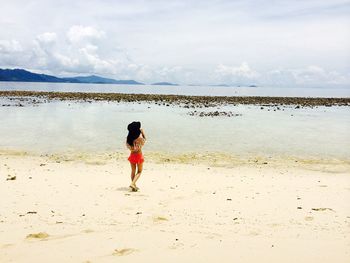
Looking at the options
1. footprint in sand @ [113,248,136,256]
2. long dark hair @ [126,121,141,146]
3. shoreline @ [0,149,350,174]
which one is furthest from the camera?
shoreline @ [0,149,350,174]

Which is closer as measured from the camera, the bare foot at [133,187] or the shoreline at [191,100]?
the bare foot at [133,187]

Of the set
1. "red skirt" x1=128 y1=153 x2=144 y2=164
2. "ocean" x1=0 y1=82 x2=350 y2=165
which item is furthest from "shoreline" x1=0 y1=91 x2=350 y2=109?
"red skirt" x1=128 y1=153 x2=144 y2=164

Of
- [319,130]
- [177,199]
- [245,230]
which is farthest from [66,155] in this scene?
[319,130]

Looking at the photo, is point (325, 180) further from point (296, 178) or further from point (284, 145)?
point (284, 145)

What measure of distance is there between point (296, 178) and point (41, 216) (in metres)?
8.82

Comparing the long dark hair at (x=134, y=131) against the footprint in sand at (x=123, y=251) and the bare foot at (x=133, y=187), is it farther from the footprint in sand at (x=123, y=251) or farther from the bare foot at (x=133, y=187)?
the footprint in sand at (x=123, y=251)

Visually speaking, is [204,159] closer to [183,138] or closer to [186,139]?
[186,139]

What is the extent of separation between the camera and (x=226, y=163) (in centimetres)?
1672

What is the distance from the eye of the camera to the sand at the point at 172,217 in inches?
246

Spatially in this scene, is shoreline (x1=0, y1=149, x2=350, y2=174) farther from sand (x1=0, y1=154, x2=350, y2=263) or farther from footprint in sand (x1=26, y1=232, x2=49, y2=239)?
footprint in sand (x1=26, y1=232, x2=49, y2=239)

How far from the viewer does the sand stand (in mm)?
6246

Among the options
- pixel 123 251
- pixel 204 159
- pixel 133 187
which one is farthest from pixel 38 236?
pixel 204 159

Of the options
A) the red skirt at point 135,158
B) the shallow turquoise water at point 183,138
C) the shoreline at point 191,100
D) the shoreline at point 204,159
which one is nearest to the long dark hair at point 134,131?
the red skirt at point 135,158

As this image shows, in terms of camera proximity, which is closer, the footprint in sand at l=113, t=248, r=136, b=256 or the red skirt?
the footprint in sand at l=113, t=248, r=136, b=256
